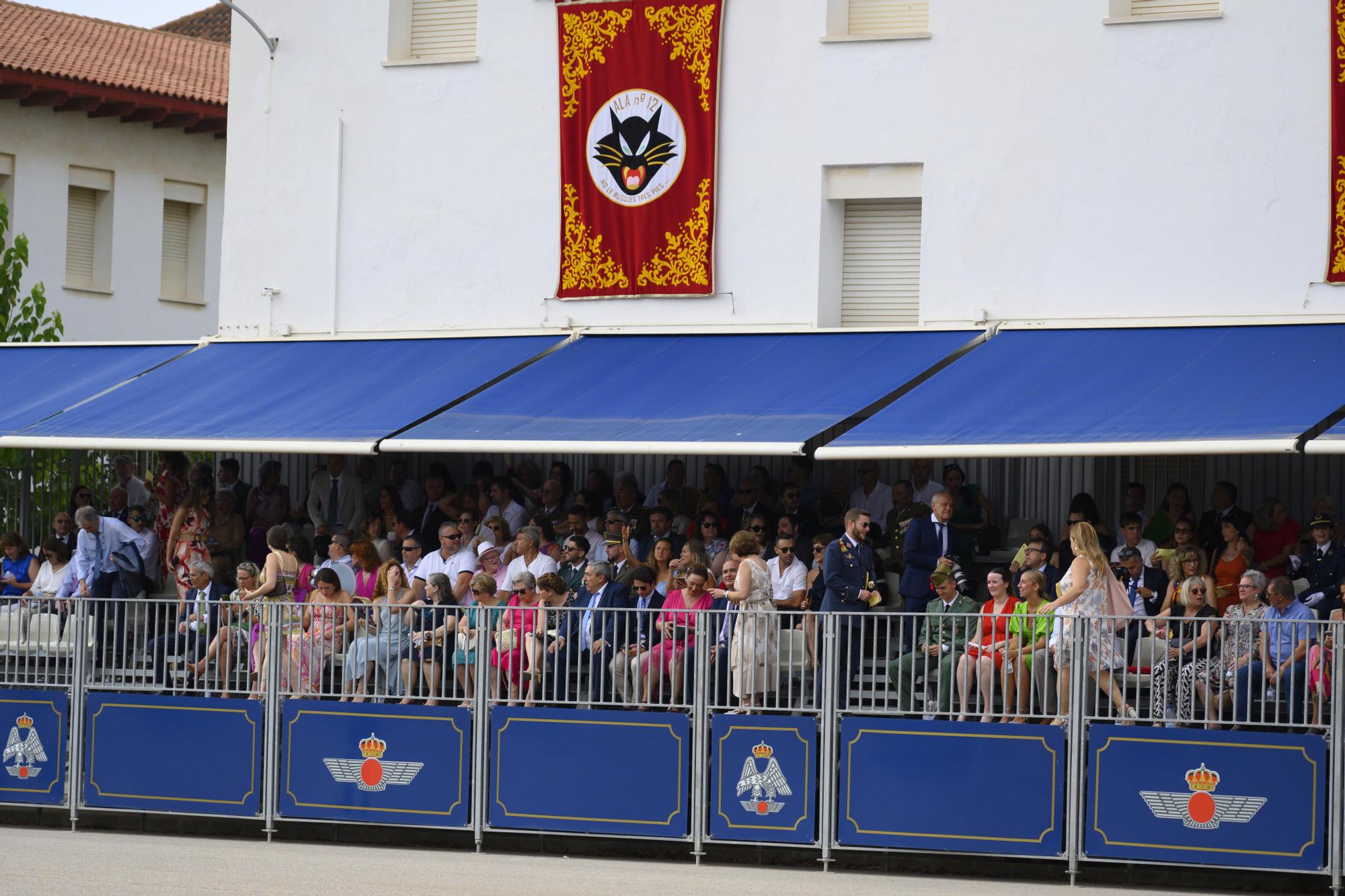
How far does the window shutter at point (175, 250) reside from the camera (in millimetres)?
37469

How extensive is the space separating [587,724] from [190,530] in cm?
Answer: 670

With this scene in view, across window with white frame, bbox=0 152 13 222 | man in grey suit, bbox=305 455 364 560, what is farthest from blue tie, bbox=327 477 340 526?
window with white frame, bbox=0 152 13 222

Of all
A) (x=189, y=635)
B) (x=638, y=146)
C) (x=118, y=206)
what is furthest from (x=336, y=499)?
(x=118, y=206)

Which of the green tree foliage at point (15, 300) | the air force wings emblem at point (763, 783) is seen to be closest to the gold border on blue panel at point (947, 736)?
the air force wings emblem at point (763, 783)

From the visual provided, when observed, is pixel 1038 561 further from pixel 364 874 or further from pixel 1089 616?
pixel 364 874

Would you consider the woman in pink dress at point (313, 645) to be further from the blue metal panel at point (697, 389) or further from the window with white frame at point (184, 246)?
the window with white frame at point (184, 246)

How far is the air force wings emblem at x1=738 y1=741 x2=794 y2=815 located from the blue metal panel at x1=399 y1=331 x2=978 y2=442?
2770 millimetres

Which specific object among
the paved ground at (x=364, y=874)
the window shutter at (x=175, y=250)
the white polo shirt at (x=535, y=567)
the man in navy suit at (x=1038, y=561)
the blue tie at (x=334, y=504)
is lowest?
the paved ground at (x=364, y=874)

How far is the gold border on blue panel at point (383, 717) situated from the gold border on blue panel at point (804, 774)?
1912mm

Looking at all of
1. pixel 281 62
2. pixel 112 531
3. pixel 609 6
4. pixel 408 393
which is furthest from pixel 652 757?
pixel 281 62

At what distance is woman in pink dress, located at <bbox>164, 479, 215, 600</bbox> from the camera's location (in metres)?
19.6

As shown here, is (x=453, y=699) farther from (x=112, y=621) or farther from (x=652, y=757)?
(x=112, y=621)

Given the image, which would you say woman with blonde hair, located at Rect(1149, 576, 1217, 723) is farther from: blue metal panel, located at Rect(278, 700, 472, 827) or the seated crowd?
blue metal panel, located at Rect(278, 700, 472, 827)

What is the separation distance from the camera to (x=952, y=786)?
14.2 meters
